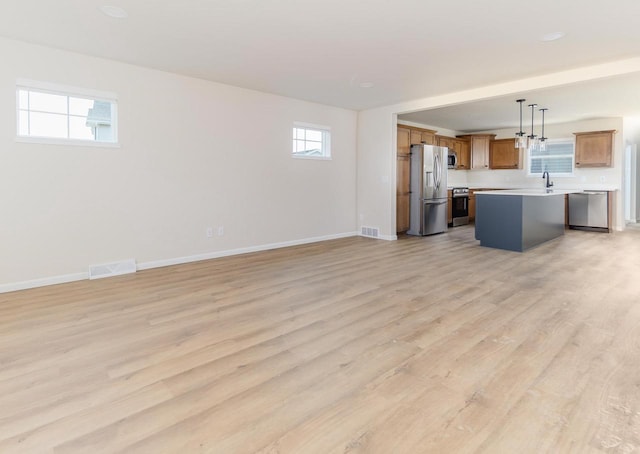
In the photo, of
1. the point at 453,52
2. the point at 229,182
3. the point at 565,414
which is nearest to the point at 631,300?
the point at 565,414

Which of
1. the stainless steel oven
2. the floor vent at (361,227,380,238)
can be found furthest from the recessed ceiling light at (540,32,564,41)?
the stainless steel oven

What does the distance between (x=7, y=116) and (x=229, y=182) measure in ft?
8.29

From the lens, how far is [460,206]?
8.89 m

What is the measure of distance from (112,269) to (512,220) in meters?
5.70

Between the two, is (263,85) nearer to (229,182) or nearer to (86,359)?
(229,182)

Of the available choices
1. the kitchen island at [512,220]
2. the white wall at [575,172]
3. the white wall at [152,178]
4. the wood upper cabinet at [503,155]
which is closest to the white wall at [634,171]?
the white wall at [575,172]

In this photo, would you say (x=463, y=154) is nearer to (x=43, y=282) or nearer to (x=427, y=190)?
(x=427, y=190)

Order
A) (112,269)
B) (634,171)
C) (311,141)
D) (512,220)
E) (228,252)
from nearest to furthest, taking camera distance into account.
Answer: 1. (112,269)
2. (228,252)
3. (512,220)
4. (311,141)
5. (634,171)

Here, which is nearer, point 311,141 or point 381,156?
point 311,141

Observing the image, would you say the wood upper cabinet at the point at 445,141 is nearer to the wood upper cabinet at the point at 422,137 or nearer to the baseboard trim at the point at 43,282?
the wood upper cabinet at the point at 422,137

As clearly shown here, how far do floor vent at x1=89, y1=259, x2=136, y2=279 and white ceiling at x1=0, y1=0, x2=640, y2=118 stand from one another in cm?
239

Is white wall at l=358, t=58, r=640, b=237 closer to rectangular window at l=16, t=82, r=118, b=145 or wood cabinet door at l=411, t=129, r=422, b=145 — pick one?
wood cabinet door at l=411, t=129, r=422, b=145

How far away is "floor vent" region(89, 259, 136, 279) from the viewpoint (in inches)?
164

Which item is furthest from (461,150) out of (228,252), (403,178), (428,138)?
(228,252)
